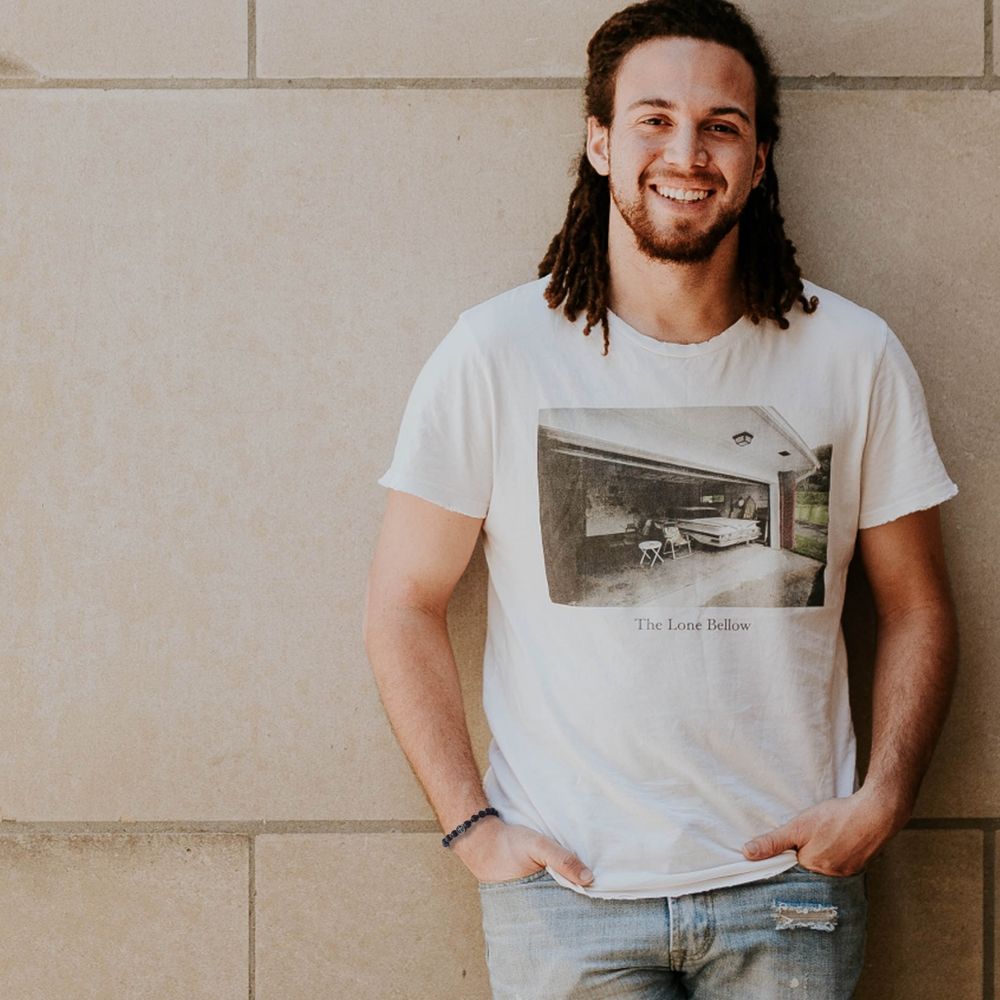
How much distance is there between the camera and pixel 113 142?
9.21 feet

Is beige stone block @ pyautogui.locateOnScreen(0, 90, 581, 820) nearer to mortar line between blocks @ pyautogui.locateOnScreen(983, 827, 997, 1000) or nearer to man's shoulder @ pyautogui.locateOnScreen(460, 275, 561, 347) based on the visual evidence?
man's shoulder @ pyautogui.locateOnScreen(460, 275, 561, 347)

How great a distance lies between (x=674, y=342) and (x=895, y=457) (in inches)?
21.1

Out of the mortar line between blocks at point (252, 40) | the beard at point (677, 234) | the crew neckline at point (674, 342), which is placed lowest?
the crew neckline at point (674, 342)

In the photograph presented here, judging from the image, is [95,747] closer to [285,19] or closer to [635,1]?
[285,19]

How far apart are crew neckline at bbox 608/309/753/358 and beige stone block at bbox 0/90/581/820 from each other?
452mm

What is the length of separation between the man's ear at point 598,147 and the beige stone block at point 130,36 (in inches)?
34.3

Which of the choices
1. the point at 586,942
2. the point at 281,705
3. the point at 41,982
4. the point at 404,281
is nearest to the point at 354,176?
the point at 404,281

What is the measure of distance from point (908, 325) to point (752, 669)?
101 cm

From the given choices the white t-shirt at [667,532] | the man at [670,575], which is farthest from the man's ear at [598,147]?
the white t-shirt at [667,532]

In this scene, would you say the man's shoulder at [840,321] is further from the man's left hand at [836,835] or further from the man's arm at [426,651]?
the man's left hand at [836,835]

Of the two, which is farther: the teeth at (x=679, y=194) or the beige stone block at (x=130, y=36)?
the beige stone block at (x=130, y=36)

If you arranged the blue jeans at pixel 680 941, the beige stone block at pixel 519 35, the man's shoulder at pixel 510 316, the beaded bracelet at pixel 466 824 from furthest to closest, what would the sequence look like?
the beige stone block at pixel 519 35 → the man's shoulder at pixel 510 316 → the beaded bracelet at pixel 466 824 → the blue jeans at pixel 680 941

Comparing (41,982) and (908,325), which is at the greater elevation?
(908,325)

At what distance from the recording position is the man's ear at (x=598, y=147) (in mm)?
2549
